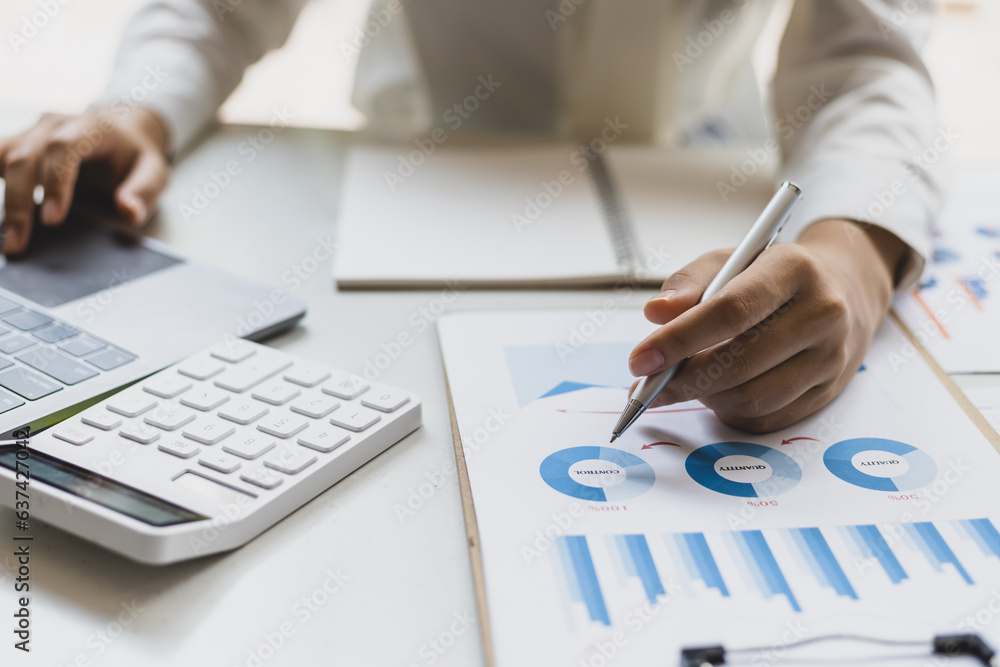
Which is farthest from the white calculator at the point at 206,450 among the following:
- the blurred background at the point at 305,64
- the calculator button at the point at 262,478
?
the blurred background at the point at 305,64

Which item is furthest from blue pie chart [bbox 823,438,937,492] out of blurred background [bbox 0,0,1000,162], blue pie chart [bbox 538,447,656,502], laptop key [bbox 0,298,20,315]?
blurred background [bbox 0,0,1000,162]

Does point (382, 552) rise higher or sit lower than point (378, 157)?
lower

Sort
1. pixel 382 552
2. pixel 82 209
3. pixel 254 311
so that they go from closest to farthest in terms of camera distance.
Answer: pixel 382 552
pixel 254 311
pixel 82 209

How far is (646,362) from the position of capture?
1.44 ft

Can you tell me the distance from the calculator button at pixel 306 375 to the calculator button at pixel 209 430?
2.0 inches

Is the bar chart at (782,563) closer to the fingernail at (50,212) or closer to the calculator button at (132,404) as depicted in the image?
the calculator button at (132,404)

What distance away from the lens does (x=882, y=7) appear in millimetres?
802

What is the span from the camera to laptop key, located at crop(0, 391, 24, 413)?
436 millimetres

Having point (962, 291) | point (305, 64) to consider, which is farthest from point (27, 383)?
point (305, 64)

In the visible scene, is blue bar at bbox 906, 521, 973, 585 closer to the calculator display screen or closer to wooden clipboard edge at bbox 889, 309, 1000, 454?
wooden clipboard edge at bbox 889, 309, 1000, 454

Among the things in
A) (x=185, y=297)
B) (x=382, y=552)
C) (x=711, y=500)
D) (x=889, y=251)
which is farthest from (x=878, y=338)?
(x=185, y=297)

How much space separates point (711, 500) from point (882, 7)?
0.62 m

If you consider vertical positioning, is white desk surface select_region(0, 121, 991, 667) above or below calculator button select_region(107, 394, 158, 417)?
below

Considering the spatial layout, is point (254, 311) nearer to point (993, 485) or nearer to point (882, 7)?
point (993, 485)
